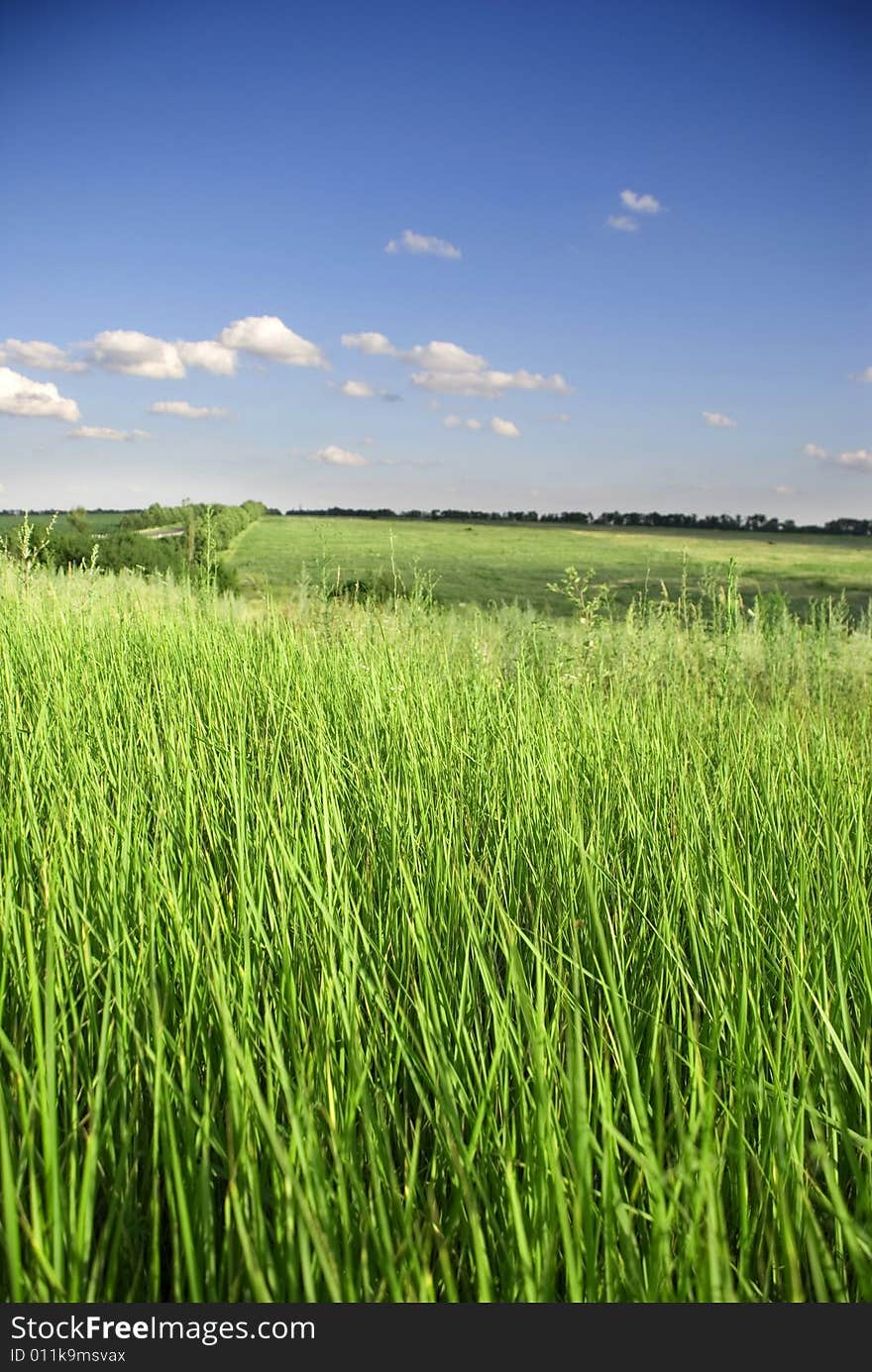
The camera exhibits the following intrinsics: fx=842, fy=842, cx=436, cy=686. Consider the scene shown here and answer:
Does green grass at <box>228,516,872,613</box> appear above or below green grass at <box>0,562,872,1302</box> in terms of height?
above

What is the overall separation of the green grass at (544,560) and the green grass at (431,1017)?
4.23 m

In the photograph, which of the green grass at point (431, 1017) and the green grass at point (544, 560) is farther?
the green grass at point (544, 560)

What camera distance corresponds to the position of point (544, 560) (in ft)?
82.5

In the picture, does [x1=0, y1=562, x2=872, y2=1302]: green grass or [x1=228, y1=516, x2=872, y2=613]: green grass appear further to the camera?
[x1=228, y1=516, x2=872, y2=613]: green grass

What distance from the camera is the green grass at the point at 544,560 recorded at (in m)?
14.0

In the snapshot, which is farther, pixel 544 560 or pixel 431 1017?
pixel 544 560

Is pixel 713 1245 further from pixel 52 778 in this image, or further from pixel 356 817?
pixel 52 778

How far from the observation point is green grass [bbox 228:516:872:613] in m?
14.0

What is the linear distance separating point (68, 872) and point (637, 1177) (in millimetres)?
986

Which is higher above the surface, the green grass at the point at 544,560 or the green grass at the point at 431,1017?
the green grass at the point at 544,560

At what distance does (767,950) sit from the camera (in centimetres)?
161

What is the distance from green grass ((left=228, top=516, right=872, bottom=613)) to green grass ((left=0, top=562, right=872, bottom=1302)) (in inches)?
166

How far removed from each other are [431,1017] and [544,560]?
24.6 meters

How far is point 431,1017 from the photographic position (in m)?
1.19
